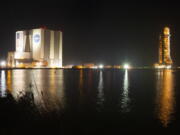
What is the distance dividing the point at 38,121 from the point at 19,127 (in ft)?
5.11

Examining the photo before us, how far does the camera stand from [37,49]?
154500 millimetres

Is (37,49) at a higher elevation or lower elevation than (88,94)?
higher

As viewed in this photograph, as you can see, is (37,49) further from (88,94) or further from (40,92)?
(88,94)

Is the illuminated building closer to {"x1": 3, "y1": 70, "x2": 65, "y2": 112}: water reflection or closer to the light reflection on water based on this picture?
{"x1": 3, "y1": 70, "x2": 65, "y2": 112}: water reflection

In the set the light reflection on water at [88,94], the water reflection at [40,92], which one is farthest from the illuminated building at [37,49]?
the light reflection on water at [88,94]

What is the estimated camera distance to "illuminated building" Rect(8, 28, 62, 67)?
495 feet

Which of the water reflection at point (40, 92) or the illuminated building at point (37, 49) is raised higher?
the illuminated building at point (37, 49)

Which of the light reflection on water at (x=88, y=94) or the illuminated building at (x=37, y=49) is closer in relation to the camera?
the light reflection on water at (x=88, y=94)

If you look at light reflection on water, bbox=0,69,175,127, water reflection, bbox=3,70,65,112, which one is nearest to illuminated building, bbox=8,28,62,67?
water reflection, bbox=3,70,65,112

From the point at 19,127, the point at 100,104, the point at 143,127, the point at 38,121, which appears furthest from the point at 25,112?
the point at 100,104

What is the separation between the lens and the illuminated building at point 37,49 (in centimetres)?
15075

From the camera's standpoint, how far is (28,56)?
508 feet

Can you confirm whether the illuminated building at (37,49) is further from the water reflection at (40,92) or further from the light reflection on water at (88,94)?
the light reflection on water at (88,94)

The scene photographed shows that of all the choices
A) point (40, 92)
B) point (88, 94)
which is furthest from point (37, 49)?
point (88, 94)
